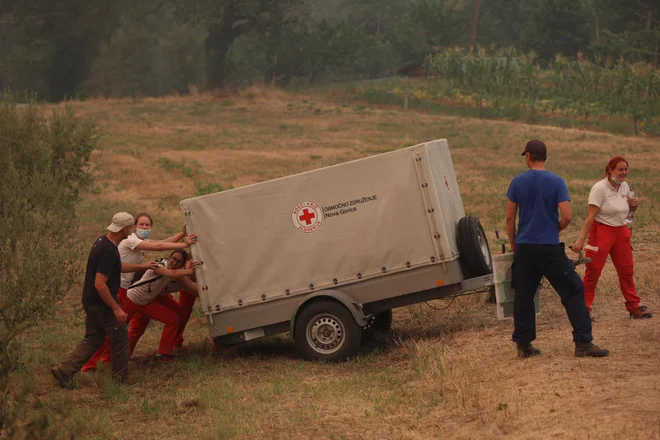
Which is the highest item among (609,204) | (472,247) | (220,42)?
(220,42)

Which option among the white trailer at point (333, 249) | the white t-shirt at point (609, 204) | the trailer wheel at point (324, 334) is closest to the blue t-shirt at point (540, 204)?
the white t-shirt at point (609, 204)

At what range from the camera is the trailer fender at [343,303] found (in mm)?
11297

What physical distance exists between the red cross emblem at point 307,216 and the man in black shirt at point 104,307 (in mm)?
1943

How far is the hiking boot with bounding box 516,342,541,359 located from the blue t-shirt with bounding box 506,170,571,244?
115 cm

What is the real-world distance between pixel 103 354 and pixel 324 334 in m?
2.85

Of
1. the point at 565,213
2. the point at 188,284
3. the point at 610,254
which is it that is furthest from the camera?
the point at 188,284

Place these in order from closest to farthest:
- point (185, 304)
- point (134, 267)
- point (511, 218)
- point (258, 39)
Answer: point (511, 218)
point (134, 267)
point (185, 304)
point (258, 39)

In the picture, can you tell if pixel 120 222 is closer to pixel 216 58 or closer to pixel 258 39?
pixel 216 58

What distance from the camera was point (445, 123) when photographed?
4609 cm

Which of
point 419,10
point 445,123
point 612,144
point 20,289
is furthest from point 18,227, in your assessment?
point 419,10

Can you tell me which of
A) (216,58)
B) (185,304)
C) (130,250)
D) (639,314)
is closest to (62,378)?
(130,250)

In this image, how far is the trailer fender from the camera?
37.1ft

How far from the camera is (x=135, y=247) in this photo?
38.2 feet

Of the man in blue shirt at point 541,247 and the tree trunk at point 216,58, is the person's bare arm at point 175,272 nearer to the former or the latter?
the man in blue shirt at point 541,247
